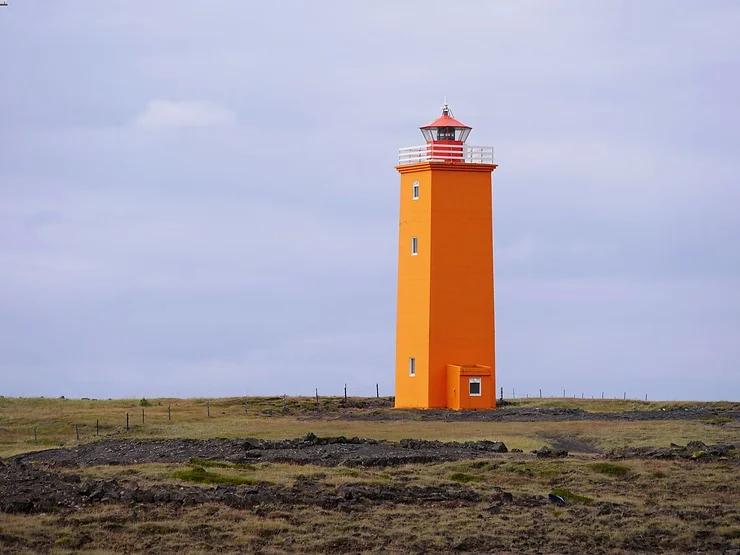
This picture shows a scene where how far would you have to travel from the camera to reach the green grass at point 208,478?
2958 cm

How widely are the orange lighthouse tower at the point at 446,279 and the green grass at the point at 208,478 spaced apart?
2414 cm

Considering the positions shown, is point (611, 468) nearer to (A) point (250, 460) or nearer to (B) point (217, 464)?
(A) point (250, 460)

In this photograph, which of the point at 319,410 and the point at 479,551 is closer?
the point at 479,551

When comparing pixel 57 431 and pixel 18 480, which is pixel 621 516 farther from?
pixel 57 431

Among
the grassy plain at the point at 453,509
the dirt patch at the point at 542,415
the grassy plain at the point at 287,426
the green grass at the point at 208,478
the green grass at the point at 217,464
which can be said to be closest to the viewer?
the grassy plain at the point at 453,509

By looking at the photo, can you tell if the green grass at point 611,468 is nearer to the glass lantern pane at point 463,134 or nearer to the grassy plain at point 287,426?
the grassy plain at point 287,426

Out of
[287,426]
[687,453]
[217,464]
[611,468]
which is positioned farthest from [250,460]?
[287,426]

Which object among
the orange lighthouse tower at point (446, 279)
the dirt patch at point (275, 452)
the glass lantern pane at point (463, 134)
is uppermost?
the glass lantern pane at point (463, 134)

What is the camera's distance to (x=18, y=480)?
92.6 ft

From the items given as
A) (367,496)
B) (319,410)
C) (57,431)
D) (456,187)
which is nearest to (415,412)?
(319,410)

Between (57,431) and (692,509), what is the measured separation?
27.2 meters

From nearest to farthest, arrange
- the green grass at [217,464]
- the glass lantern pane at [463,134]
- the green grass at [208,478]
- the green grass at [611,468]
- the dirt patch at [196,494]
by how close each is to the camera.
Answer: the dirt patch at [196,494]
the green grass at [208,478]
the green grass at [611,468]
the green grass at [217,464]
the glass lantern pane at [463,134]

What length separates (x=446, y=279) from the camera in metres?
54.6

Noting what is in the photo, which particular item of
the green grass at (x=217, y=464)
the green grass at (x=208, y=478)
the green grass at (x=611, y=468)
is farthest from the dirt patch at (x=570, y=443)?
the green grass at (x=208, y=478)
